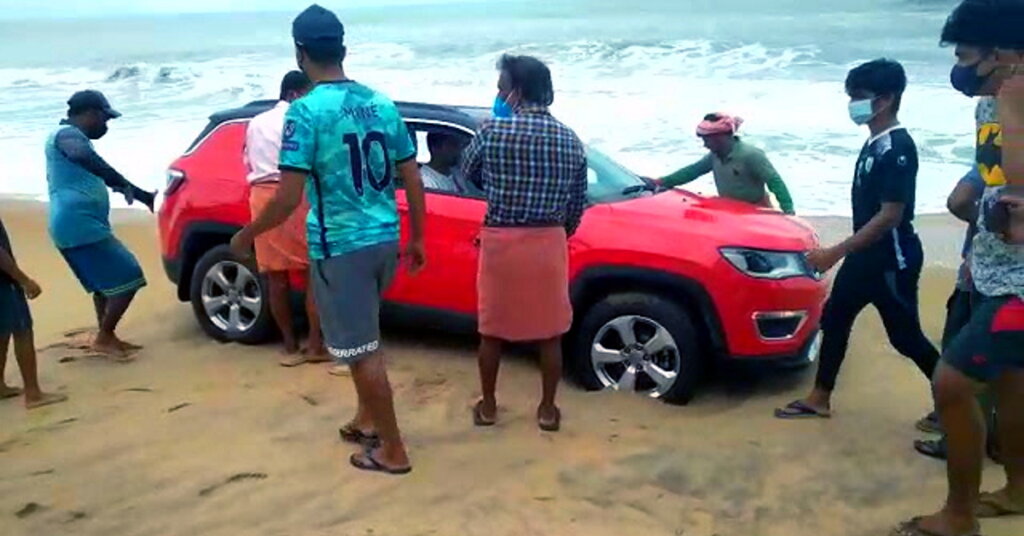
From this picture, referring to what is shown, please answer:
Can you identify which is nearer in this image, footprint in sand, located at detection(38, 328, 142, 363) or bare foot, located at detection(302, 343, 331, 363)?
bare foot, located at detection(302, 343, 331, 363)

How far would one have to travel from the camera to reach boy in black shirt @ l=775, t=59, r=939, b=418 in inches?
196

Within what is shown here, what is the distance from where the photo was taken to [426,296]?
20.8 feet

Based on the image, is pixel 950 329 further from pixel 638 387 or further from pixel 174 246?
pixel 174 246

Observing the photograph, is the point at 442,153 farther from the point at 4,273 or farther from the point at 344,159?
the point at 4,273

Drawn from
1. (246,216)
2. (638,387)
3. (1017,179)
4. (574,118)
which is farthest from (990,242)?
(574,118)

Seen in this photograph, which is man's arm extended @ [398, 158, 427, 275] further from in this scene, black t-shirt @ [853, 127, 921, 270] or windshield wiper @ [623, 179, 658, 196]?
black t-shirt @ [853, 127, 921, 270]

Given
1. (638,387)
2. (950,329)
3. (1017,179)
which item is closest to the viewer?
(1017,179)

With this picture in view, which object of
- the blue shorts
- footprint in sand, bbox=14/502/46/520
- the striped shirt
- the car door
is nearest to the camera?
footprint in sand, bbox=14/502/46/520

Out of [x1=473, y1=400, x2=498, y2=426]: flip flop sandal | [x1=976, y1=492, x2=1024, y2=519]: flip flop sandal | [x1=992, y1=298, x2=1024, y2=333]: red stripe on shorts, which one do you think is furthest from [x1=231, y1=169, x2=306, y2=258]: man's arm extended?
[x1=976, y1=492, x2=1024, y2=519]: flip flop sandal

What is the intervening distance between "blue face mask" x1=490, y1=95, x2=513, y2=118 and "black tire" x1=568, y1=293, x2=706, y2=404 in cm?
120

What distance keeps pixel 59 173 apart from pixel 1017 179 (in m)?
5.07

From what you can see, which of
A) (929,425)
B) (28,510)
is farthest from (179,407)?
(929,425)

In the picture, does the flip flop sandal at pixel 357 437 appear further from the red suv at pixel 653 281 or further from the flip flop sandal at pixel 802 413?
the flip flop sandal at pixel 802 413

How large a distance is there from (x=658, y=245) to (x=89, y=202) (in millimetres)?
3300
